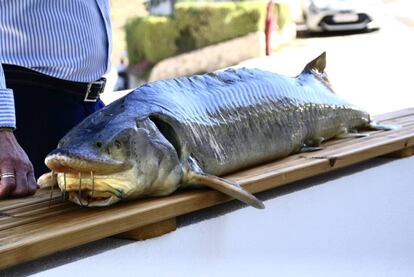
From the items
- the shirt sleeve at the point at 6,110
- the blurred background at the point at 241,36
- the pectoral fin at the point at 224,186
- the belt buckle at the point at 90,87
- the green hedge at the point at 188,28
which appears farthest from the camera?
the green hedge at the point at 188,28

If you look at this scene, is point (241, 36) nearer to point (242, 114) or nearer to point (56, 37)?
point (56, 37)

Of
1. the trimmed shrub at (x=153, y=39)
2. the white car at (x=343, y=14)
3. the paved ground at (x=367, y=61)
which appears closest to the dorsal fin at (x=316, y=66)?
the paved ground at (x=367, y=61)

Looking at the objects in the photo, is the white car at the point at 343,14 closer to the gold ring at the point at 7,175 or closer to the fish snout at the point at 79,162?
the gold ring at the point at 7,175

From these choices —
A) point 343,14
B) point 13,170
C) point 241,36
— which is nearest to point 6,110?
point 13,170

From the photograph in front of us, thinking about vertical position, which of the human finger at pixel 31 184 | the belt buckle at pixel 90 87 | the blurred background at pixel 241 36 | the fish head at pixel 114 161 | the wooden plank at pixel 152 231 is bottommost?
the blurred background at pixel 241 36

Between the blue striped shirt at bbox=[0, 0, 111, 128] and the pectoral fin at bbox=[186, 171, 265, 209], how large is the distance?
76 centimetres

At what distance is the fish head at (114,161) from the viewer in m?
2.00

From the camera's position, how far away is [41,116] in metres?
2.80

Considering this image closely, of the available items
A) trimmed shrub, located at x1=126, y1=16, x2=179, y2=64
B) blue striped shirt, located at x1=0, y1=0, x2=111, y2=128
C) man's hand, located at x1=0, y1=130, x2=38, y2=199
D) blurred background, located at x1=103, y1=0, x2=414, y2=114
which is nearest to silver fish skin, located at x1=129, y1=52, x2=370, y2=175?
man's hand, located at x1=0, y1=130, x2=38, y2=199

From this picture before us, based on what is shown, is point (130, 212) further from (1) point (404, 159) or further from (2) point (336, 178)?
(1) point (404, 159)

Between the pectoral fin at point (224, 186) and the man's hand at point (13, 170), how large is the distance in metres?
0.43

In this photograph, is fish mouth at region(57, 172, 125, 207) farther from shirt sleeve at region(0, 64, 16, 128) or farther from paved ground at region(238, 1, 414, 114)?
paved ground at region(238, 1, 414, 114)

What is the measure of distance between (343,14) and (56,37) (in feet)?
57.0

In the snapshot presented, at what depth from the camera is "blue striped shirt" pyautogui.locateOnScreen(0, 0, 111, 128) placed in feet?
8.71
